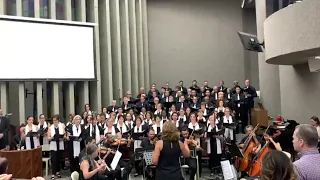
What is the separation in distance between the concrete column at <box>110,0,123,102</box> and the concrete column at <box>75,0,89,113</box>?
5.67 ft

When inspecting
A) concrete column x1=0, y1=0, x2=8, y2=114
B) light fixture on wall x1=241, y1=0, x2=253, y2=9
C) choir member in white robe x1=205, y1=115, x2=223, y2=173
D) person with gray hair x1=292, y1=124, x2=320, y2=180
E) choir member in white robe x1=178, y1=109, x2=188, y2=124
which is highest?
light fixture on wall x1=241, y1=0, x2=253, y2=9

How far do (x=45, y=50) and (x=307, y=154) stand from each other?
11.6 metres

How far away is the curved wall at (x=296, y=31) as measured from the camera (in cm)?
616

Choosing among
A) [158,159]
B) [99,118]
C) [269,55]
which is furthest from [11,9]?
[158,159]

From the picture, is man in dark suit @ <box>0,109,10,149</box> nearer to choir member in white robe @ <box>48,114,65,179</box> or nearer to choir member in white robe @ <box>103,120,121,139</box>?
Answer: choir member in white robe @ <box>48,114,65,179</box>

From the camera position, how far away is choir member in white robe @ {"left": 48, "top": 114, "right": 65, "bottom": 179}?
968cm

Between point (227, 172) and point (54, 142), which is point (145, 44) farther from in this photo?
point (227, 172)

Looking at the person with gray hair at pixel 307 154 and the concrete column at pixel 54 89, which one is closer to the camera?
the person with gray hair at pixel 307 154

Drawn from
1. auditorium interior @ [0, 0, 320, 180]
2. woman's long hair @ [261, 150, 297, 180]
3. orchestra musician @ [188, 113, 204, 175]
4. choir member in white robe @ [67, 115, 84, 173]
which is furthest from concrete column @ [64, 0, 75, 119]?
woman's long hair @ [261, 150, 297, 180]

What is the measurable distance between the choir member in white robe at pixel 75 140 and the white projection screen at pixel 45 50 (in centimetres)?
364

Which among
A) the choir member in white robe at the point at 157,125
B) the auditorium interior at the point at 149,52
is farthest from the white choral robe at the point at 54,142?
the choir member in white robe at the point at 157,125

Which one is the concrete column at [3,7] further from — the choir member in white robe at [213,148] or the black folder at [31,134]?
the choir member in white robe at [213,148]

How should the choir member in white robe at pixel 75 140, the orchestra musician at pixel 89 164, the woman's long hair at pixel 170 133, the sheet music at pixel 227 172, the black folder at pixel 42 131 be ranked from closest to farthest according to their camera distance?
the woman's long hair at pixel 170 133
the orchestra musician at pixel 89 164
the sheet music at pixel 227 172
the choir member in white robe at pixel 75 140
the black folder at pixel 42 131

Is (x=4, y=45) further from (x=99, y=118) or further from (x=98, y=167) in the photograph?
(x=98, y=167)
